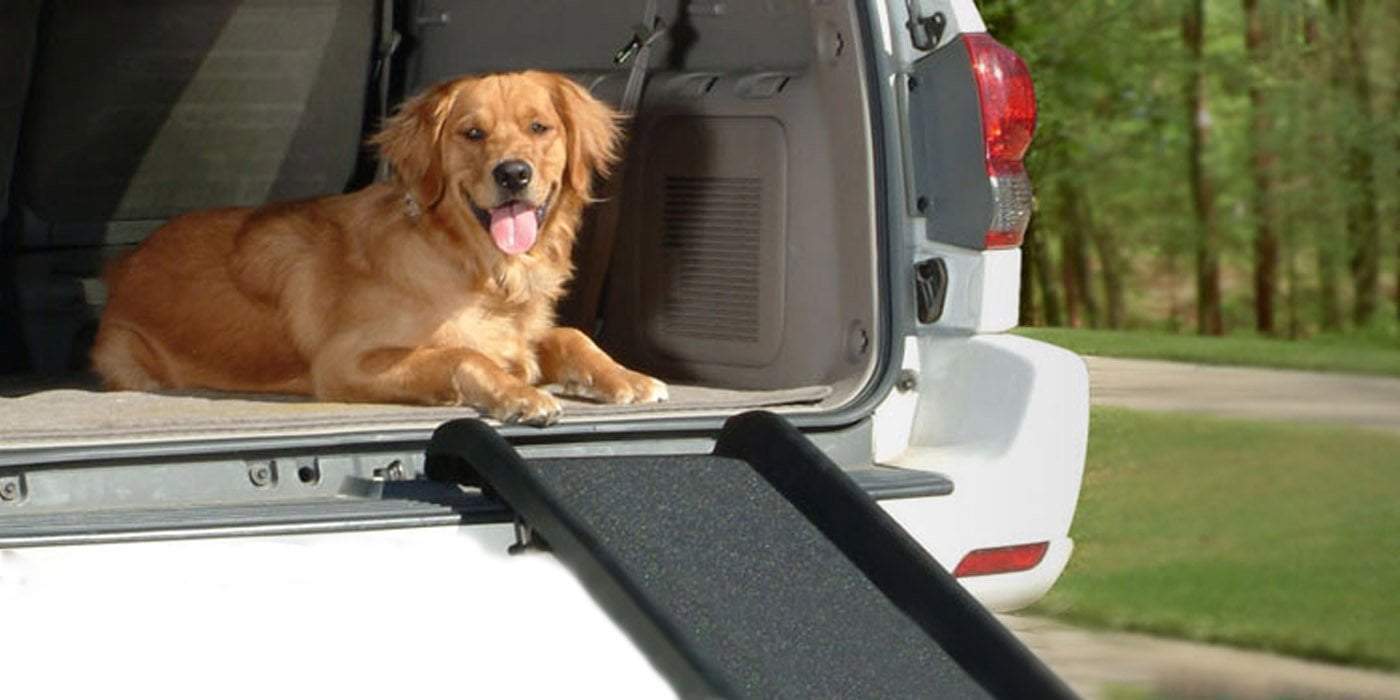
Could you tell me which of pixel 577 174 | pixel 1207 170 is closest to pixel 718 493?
pixel 577 174

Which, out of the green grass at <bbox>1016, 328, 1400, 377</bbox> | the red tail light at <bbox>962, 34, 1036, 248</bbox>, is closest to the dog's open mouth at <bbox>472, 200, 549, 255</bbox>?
the red tail light at <bbox>962, 34, 1036, 248</bbox>

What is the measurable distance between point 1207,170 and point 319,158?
10275mm

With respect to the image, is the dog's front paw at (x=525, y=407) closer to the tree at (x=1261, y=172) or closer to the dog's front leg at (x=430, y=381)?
the dog's front leg at (x=430, y=381)

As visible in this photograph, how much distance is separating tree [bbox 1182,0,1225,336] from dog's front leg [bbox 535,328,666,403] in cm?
1058

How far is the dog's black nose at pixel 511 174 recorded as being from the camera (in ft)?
17.6

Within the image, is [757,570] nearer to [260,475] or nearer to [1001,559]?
[1001,559]

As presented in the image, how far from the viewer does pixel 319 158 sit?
21.6 feet

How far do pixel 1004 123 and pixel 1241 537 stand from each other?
6946 millimetres

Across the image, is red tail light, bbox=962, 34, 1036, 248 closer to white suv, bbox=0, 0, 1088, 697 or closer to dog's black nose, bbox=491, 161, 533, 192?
white suv, bbox=0, 0, 1088, 697

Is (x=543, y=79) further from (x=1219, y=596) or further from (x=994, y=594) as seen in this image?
(x=1219, y=596)

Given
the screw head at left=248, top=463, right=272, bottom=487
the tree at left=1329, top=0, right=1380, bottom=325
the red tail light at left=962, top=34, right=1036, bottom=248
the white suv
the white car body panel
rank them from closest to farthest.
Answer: the white car body panel → the white suv → the screw head at left=248, top=463, right=272, bottom=487 → the red tail light at left=962, top=34, right=1036, bottom=248 → the tree at left=1329, top=0, right=1380, bottom=325

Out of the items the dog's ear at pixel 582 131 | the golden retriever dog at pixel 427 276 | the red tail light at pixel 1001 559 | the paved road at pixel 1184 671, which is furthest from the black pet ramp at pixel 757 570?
the paved road at pixel 1184 671

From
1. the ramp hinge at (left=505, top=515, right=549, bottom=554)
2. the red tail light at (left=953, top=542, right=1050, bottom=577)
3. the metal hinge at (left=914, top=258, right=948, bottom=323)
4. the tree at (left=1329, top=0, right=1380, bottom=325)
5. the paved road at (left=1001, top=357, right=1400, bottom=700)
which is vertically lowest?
the paved road at (left=1001, top=357, right=1400, bottom=700)

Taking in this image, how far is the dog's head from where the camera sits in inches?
212
